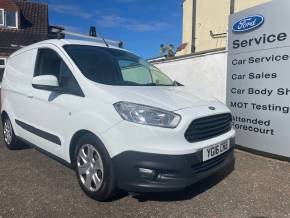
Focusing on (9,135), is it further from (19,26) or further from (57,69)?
(19,26)

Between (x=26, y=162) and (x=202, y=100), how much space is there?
306 cm

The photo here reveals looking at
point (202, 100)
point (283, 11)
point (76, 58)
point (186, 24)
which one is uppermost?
A: point (186, 24)

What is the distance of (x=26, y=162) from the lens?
4.89 metres

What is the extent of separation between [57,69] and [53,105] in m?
0.52

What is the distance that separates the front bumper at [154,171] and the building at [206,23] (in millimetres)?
9450

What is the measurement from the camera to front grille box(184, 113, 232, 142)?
3.16 m

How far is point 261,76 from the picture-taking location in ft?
17.0

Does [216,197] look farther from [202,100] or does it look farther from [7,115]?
[7,115]

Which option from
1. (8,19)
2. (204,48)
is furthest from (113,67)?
(8,19)

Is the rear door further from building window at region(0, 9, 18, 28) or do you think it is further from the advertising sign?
building window at region(0, 9, 18, 28)

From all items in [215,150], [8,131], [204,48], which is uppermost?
[204,48]

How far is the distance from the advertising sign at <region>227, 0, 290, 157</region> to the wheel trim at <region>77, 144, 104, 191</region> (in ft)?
10.6

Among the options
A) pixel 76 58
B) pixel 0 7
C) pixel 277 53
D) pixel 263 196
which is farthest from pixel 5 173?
pixel 0 7

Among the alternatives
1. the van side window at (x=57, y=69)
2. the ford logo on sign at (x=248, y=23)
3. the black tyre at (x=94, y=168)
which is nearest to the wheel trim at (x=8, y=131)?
the van side window at (x=57, y=69)
